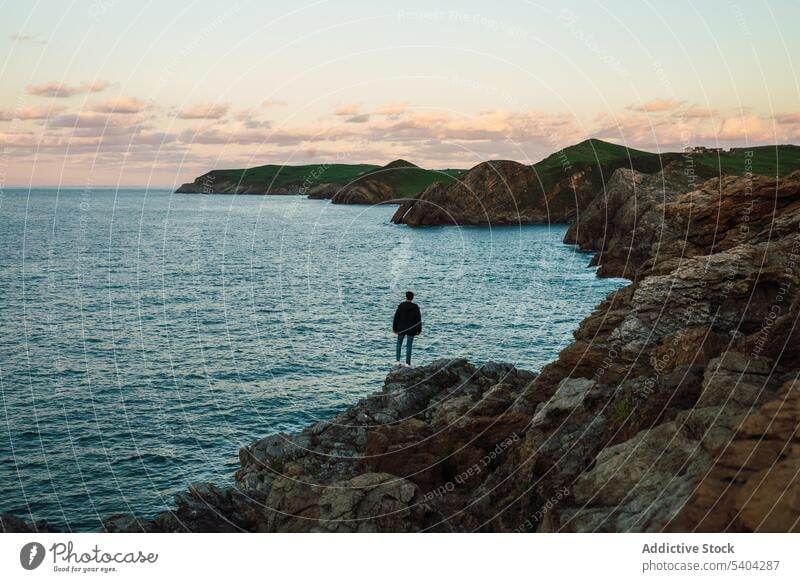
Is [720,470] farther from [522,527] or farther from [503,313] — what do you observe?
[503,313]

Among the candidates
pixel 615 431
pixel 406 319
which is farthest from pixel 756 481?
pixel 406 319

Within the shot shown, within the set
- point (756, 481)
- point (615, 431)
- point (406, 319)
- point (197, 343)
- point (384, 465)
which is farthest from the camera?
point (197, 343)

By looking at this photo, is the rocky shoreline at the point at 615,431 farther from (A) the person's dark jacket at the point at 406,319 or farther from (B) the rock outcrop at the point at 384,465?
(A) the person's dark jacket at the point at 406,319

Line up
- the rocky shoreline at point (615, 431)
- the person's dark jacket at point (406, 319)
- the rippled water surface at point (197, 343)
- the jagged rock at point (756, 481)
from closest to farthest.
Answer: the jagged rock at point (756, 481) → the rocky shoreline at point (615, 431) → the person's dark jacket at point (406, 319) → the rippled water surface at point (197, 343)

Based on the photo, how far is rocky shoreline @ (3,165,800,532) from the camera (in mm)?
15484

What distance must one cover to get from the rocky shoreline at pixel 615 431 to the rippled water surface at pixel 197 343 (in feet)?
27.1

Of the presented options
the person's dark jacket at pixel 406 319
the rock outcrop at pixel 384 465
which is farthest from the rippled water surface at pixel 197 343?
the person's dark jacket at pixel 406 319

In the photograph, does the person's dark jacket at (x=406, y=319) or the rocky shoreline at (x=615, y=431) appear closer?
the rocky shoreline at (x=615, y=431)

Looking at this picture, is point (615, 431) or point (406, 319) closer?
point (615, 431)

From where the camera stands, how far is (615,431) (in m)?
22.2

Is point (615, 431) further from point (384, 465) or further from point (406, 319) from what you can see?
point (406, 319)

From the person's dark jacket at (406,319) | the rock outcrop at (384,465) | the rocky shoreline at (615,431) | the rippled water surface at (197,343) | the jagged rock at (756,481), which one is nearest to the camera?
the jagged rock at (756,481)

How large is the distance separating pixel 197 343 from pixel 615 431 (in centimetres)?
4948

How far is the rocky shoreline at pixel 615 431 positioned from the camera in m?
15.5
